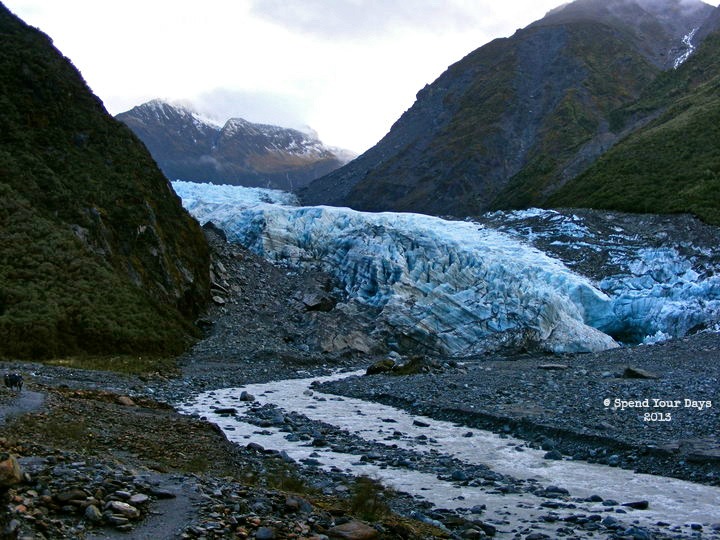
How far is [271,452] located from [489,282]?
1050 inches

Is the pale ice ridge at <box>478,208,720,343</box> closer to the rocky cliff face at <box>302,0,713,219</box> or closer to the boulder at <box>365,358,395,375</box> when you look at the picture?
the boulder at <box>365,358,395,375</box>

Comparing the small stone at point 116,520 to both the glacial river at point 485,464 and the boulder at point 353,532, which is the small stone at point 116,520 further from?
the glacial river at point 485,464

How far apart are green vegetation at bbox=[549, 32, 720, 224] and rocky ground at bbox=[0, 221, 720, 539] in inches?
841

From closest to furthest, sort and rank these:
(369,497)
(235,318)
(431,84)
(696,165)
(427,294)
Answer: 1. (369,497)
2. (235,318)
3. (427,294)
4. (696,165)
5. (431,84)

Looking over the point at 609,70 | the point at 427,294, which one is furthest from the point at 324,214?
the point at 609,70

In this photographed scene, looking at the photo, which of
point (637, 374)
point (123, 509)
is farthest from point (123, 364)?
point (123, 509)

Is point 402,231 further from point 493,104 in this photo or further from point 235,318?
point 493,104

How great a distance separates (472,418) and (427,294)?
21.0 m

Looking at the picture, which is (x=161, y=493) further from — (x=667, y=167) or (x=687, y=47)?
(x=687, y=47)

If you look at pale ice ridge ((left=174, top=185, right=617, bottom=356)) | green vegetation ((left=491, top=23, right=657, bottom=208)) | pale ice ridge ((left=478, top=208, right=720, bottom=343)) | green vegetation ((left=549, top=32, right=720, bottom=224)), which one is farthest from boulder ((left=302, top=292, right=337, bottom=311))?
green vegetation ((left=491, top=23, right=657, bottom=208))

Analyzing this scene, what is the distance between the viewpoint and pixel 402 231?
4172 cm

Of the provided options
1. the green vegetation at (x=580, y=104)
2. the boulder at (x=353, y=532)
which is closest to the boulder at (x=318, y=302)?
the boulder at (x=353, y=532)

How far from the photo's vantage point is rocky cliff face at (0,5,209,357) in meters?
24.6

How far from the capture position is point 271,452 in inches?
486
